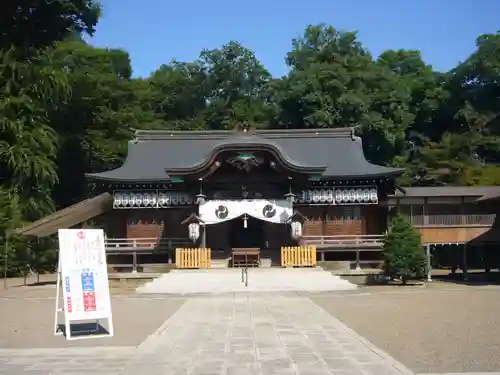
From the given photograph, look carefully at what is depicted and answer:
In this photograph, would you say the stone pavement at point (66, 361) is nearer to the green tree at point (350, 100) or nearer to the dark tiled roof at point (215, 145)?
the dark tiled roof at point (215, 145)

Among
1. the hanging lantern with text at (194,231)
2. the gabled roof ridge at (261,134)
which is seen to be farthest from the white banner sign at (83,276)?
the gabled roof ridge at (261,134)

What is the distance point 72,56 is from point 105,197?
698 inches

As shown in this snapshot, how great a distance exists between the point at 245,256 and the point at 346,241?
509cm

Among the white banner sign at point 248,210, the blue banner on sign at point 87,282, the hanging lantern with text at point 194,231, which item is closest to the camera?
the blue banner on sign at point 87,282

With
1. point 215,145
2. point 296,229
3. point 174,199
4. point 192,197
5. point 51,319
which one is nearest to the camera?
point 51,319

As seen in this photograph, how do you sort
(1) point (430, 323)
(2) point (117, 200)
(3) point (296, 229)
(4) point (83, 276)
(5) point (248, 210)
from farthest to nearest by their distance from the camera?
(2) point (117, 200) < (5) point (248, 210) < (3) point (296, 229) < (1) point (430, 323) < (4) point (83, 276)

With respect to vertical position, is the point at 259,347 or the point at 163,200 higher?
the point at 163,200

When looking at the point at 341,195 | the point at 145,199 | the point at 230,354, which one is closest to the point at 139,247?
the point at 145,199

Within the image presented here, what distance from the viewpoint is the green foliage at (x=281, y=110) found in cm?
3106

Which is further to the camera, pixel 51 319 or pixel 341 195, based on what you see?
pixel 341 195

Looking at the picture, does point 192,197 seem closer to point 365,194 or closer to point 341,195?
point 341,195

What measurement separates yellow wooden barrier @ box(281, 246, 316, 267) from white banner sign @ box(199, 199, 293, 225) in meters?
1.84

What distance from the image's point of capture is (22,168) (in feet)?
96.6

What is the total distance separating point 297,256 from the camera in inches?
1001
